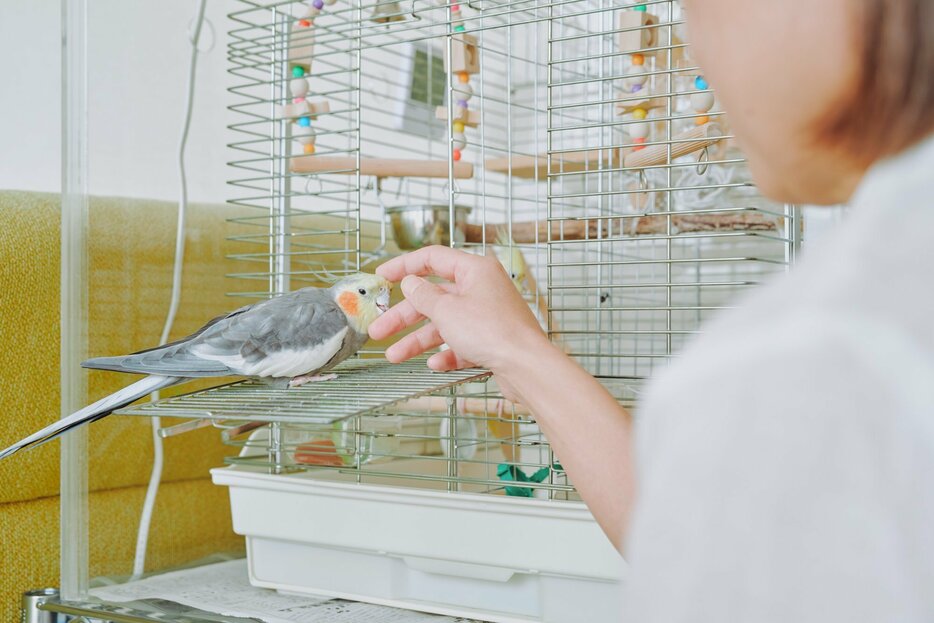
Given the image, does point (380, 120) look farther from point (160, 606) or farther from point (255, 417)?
point (255, 417)

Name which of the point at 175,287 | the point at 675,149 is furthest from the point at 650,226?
the point at 175,287

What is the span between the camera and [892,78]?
0.27 metres

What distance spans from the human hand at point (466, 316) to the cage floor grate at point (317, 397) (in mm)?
23

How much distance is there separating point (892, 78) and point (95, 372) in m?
0.86

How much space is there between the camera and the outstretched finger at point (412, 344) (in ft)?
2.46

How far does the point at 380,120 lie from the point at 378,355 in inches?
38.9

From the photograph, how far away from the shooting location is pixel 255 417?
2.00ft

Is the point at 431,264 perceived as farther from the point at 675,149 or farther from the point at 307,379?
the point at 675,149

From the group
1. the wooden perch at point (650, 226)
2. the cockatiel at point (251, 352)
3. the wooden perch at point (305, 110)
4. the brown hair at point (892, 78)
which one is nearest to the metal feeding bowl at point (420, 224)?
the wooden perch at point (650, 226)

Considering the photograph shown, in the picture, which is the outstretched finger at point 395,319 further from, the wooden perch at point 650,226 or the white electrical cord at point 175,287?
the wooden perch at point 650,226

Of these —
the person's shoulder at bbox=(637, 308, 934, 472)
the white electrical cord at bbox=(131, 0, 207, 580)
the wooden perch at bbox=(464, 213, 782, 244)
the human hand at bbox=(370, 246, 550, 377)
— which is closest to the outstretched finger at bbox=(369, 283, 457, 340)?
the human hand at bbox=(370, 246, 550, 377)

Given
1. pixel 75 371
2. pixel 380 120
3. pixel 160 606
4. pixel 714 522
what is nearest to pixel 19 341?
pixel 75 371

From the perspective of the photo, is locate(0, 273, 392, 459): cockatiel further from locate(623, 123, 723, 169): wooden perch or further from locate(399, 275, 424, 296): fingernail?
locate(623, 123, 723, 169): wooden perch

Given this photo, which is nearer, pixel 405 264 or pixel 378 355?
pixel 405 264
